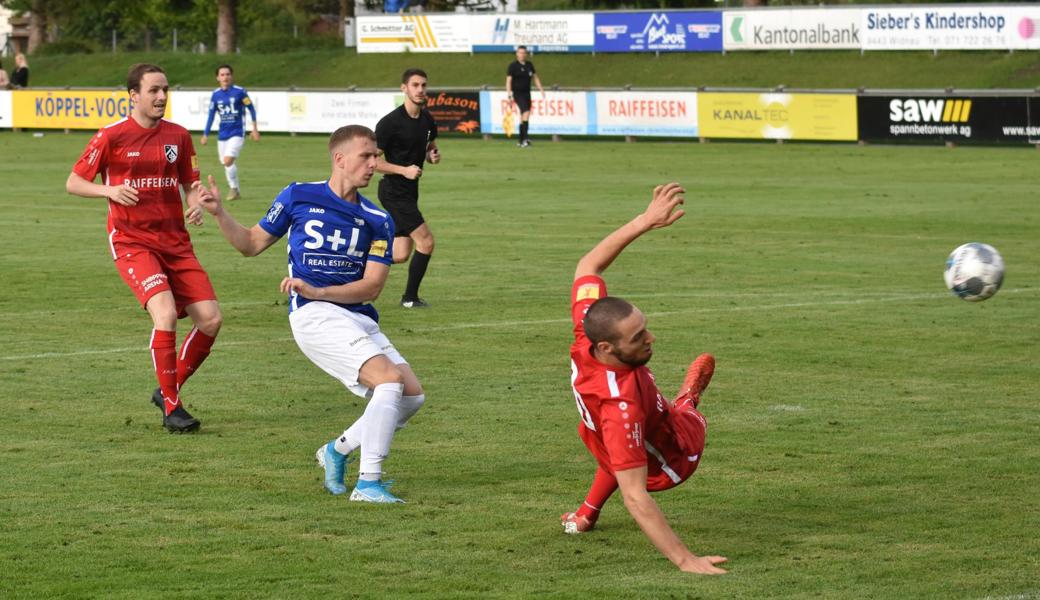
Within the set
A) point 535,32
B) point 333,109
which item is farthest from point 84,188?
point 535,32

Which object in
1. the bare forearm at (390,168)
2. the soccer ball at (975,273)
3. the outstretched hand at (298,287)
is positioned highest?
the bare forearm at (390,168)

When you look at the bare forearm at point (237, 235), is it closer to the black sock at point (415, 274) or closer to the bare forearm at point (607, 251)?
the bare forearm at point (607, 251)

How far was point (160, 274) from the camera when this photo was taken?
10.7 meters

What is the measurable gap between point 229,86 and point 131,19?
64.8 m

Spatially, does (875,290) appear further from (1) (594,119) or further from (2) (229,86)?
(1) (594,119)

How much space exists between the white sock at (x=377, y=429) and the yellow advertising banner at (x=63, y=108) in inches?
1695

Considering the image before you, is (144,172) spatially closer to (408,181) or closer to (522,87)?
(408,181)

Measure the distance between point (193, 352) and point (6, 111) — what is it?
→ 43.0m

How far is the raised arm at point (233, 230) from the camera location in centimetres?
851

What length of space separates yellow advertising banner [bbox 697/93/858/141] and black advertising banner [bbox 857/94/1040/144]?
0.54 meters

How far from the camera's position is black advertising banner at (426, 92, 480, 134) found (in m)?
44.1

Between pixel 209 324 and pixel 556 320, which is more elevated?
pixel 209 324

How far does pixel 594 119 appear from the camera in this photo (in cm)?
4256

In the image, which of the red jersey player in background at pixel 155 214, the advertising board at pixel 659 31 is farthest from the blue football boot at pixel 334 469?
the advertising board at pixel 659 31
